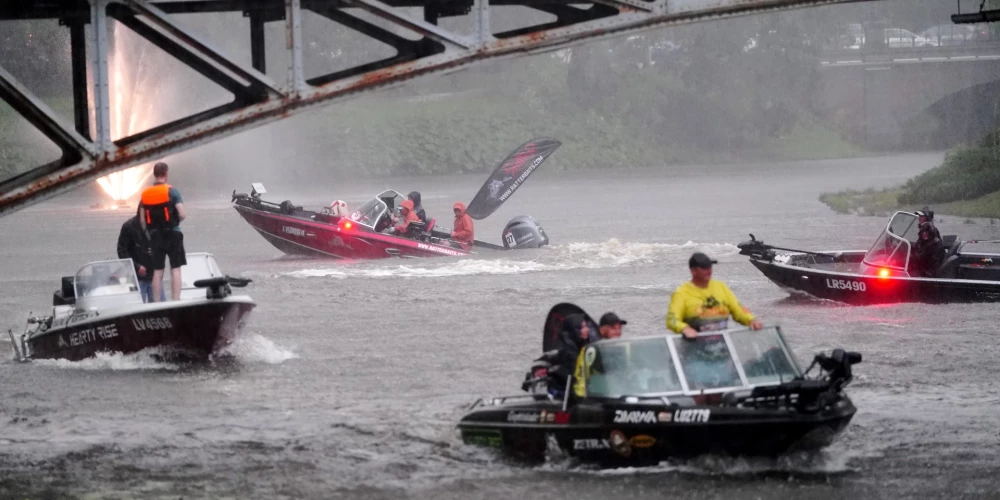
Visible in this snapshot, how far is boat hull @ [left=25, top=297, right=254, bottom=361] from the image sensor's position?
1716 centimetres

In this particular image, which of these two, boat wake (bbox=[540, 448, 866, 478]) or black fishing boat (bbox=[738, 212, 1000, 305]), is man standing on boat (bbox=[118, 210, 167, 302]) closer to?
boat wake (bbox=[540, 448, 866, 478])

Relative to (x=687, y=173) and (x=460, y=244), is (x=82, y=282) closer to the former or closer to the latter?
(x=460, y=244)

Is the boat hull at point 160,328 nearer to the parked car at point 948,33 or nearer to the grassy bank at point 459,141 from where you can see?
the grassy bank at point 459,141

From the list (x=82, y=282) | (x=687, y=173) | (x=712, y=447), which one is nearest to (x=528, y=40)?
(x=712, y=447)

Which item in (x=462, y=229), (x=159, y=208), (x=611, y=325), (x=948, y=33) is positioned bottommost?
(x=611, y=325)

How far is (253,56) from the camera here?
11500mm

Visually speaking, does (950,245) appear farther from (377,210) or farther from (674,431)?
(377,210)

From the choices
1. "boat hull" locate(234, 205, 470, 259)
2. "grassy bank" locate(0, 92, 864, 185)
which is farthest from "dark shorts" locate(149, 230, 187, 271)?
"grassy bank" locate(0, 92, 864, 185)

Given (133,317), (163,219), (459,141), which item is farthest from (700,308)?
(459,141)

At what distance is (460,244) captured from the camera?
30.9 metres

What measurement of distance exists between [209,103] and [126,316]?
4764 centimetres

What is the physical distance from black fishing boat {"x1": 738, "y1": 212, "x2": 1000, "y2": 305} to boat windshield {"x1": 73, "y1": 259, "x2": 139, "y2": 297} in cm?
1015

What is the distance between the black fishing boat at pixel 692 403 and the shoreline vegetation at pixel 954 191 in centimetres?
3062

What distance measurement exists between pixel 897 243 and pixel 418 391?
927cm
